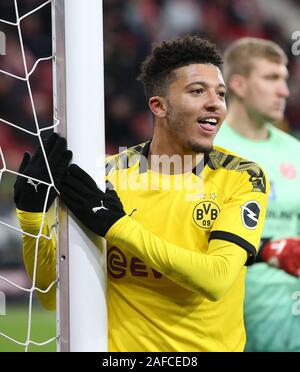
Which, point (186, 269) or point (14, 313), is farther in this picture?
point (14, 313)

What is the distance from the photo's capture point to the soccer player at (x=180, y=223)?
1349 mm

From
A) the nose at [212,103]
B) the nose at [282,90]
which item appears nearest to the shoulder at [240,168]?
the nose at [212,103]

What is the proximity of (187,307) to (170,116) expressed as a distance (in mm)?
448

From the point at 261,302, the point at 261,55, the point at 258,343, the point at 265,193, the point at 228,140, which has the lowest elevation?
the point at 258,343

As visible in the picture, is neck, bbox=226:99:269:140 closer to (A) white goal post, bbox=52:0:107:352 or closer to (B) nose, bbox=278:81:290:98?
(B) nose, bbox=278:81:290:98

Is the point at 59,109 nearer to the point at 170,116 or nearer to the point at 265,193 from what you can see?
the point at 170,116

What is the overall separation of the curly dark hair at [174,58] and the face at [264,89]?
140 cm

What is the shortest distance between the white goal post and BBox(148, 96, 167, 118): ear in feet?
1.04

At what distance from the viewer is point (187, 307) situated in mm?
1482

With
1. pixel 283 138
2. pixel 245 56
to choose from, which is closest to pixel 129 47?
pixel 245 56

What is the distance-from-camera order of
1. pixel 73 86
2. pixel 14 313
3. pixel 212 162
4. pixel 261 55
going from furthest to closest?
pixel 14 313 → pixel 261 55 → pixel 212 162 → pixel 73 86

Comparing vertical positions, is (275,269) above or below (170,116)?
below

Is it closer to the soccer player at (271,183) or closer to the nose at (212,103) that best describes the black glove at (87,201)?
the nose at (212,103)
